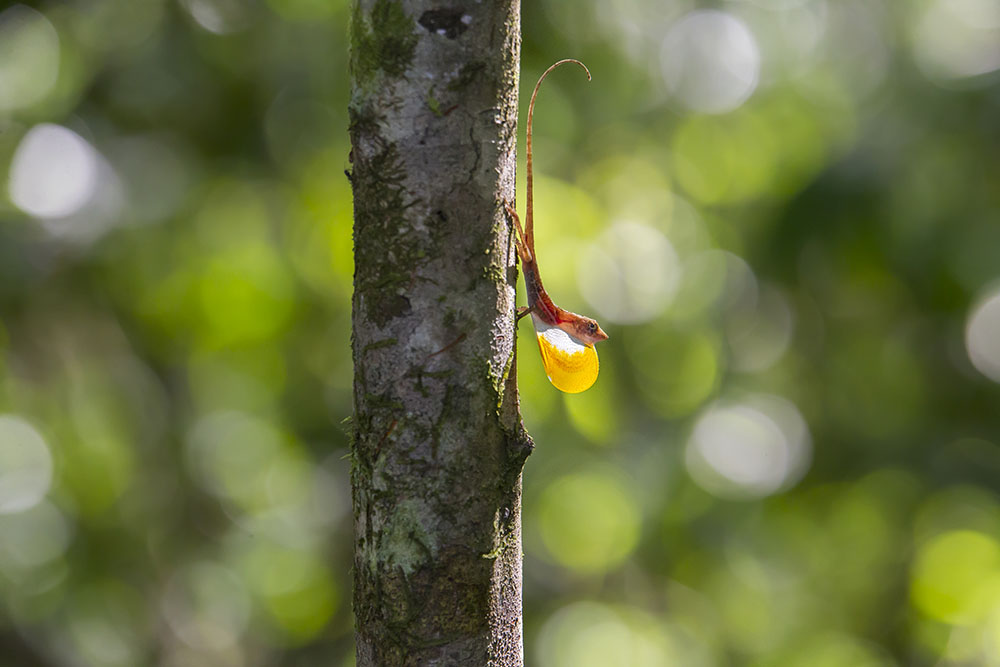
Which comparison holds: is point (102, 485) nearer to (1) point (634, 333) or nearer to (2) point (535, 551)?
(2) point (535, 551)

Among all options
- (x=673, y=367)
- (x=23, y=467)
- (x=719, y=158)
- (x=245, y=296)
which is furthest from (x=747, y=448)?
(x=23, y=467)

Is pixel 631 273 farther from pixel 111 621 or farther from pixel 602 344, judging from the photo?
pixel 111 621

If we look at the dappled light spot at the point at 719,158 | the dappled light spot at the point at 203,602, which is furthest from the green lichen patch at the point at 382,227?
the dappled light spot at the point at 719,158

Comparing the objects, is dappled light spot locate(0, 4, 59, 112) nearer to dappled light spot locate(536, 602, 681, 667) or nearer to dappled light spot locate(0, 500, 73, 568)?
dappled light spot locate(0, 500, 73, 568)

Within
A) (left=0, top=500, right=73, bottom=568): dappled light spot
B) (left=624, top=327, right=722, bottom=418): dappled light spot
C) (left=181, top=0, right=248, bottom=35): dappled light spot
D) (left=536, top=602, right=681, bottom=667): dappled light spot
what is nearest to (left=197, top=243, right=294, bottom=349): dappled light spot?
(left=181, top=0, right=248, bottom=35): dappled light spot

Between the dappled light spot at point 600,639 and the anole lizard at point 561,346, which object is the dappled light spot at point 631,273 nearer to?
the dappled light spot at point 600,639
